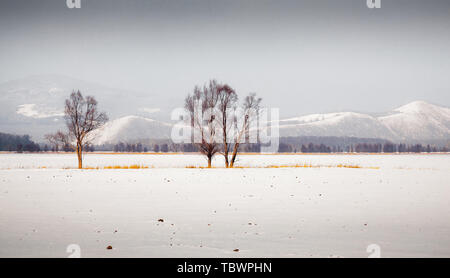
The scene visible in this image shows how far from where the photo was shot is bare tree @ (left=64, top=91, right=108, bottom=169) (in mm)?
43969

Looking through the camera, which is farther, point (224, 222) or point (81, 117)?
point (81, 117)

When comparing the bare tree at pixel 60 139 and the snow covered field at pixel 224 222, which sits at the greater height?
the bare tree at pixel 60 139

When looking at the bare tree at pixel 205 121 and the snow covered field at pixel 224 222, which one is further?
the bare tree at pixel 205 121

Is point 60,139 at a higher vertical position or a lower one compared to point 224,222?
higher

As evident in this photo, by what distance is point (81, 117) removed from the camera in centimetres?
4438

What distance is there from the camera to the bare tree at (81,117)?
43969 mm

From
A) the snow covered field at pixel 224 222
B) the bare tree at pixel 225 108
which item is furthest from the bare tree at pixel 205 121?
the snow covered field at pixel 224 222

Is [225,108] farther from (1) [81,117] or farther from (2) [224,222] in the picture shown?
(2) [224,222]

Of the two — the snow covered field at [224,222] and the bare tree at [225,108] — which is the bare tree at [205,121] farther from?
the snow covered field at [224,222]

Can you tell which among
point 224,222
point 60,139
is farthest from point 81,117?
point 224,222

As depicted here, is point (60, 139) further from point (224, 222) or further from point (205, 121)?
point (224, 222)

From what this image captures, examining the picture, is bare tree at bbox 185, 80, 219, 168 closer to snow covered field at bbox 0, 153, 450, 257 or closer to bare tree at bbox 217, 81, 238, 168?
bare tree at bbox 217, 81, 238, 168

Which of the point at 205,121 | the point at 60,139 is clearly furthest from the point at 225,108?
the point at 60,139
